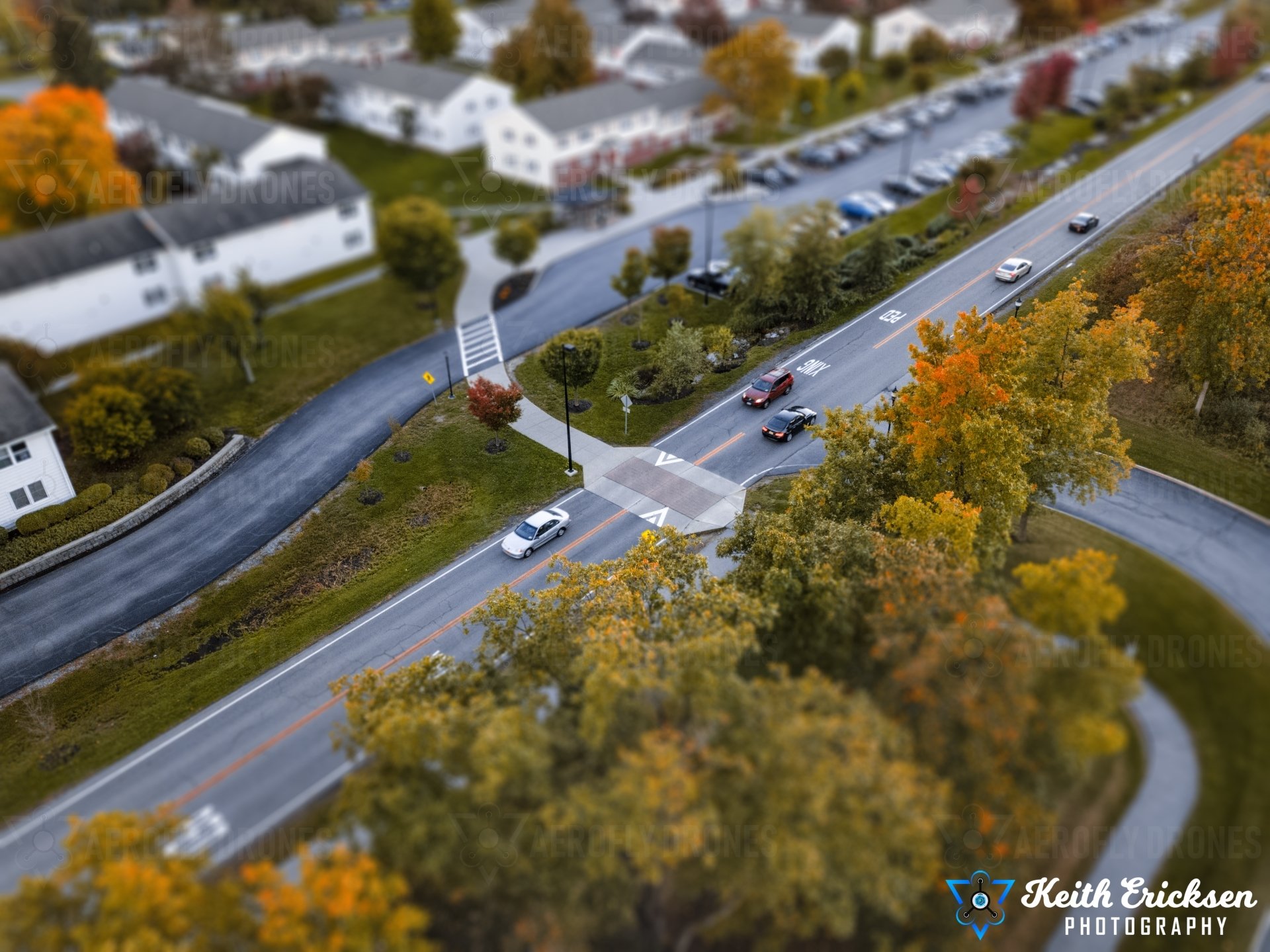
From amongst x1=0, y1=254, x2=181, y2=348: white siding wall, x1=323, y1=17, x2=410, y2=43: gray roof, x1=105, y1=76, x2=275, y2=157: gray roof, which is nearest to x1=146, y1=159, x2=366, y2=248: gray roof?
x1=0, y1=254, x2=181, y2=348: white siding wall

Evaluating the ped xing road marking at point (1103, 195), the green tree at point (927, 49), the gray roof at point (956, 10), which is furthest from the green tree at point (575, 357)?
the gray roof at point (956, 10)

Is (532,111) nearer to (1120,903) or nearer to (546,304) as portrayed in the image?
(546,304)

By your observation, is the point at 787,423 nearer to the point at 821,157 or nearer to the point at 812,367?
the point at 812,367

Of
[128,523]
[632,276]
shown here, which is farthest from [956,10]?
[128,523]

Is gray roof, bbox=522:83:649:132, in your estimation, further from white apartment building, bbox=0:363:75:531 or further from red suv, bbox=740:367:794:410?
white apartment building, bbox=0:363:75:531

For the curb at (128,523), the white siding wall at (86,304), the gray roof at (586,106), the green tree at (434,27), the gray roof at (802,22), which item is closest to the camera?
the curb at (128,523)

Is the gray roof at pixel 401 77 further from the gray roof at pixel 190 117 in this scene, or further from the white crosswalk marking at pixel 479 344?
the white crosswalk marking at pixel 479 344
